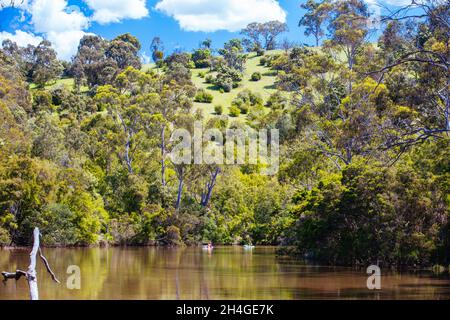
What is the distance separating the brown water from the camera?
52.0 ft

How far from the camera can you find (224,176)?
165 ft

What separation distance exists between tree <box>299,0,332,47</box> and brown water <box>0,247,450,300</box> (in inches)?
821

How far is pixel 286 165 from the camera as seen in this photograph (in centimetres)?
3644

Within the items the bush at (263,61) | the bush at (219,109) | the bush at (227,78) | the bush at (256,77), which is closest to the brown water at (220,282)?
the bush at (219,109)

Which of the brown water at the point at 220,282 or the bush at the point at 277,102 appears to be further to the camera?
the bush at the point at 277,102

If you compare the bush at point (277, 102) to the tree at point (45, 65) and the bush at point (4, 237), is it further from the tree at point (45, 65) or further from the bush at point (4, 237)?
the bush at point (4, 237)

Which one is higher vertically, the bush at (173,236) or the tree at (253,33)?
the tree at (253,33)

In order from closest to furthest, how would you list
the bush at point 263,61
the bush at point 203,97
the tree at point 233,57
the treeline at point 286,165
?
the treeline at point 286,165 → the bush at point 203,97 → the tree at point 233,57 → the bush at point 263,61

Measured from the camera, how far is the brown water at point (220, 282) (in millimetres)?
15859
